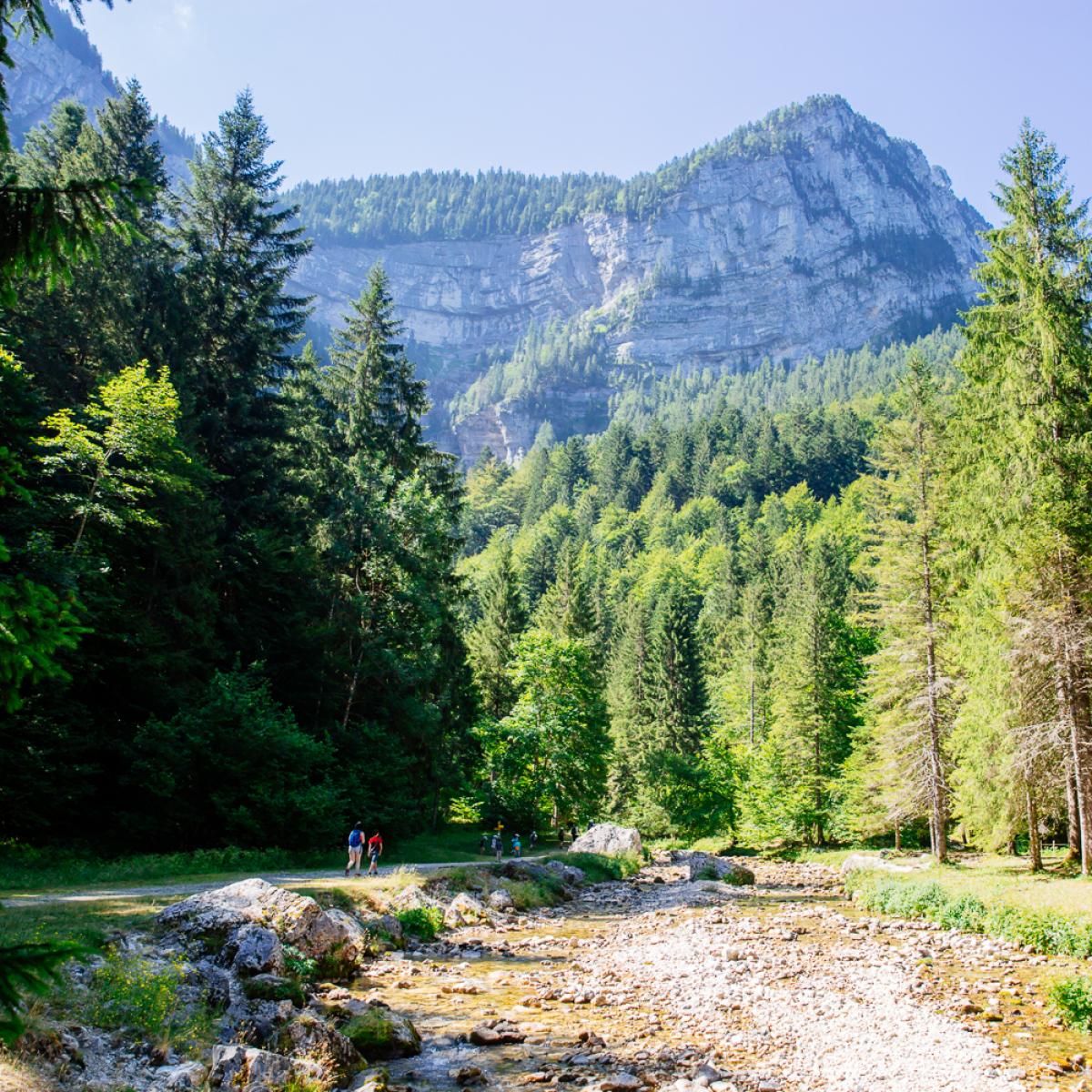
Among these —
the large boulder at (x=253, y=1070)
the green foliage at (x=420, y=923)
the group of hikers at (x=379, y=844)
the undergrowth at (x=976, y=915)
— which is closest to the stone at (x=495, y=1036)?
the large boulder at (x=253, y=1070)

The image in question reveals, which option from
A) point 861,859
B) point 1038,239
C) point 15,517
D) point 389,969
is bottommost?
point 861,859

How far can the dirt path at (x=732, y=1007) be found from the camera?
963 centimetres

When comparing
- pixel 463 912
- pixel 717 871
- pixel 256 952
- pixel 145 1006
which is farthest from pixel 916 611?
pixel 145 1006

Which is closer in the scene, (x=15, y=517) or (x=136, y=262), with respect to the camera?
(x=15, y=517)

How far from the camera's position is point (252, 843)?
22703 millimetres

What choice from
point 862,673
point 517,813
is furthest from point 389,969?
point 862,673

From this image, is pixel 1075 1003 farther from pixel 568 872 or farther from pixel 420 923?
pixel 568 872

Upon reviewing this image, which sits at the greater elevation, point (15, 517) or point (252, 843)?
point (15, 517)

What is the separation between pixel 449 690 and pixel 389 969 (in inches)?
821

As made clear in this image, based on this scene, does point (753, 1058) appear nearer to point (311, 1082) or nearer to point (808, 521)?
point (311, 1082)

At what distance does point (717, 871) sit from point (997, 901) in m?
16.0

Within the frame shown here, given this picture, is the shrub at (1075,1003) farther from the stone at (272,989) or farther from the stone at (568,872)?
the stone at (568,872)

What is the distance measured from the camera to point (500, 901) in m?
21.7

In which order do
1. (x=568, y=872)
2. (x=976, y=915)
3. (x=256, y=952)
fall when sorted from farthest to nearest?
(x=568, y=872) < (x=976, y=915) < (x=256, y=952)
